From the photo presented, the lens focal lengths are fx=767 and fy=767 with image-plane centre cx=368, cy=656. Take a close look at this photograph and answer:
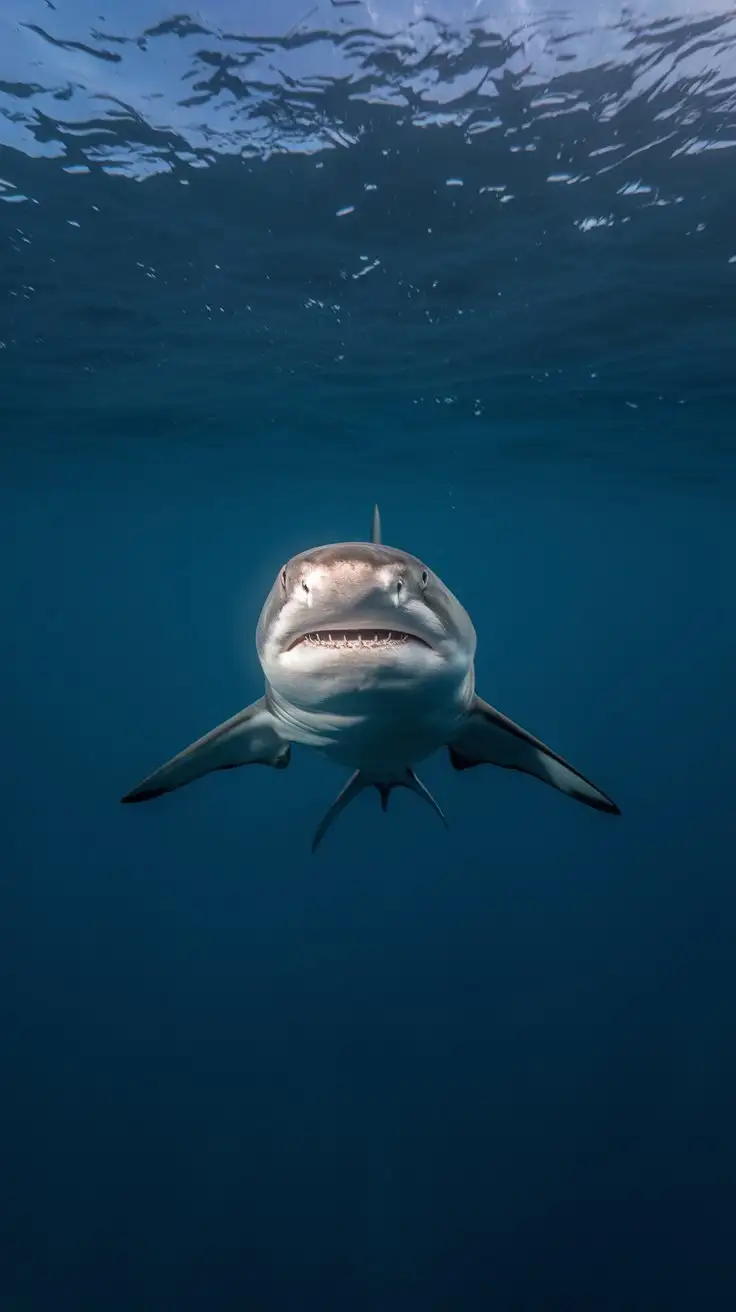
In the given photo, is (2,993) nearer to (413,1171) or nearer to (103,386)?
(413,1171)

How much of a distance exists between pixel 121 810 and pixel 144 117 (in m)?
19.1

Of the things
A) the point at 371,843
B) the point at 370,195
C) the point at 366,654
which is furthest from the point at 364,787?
the point at 371,843

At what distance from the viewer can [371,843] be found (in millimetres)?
20812

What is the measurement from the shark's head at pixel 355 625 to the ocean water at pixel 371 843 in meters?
8.21

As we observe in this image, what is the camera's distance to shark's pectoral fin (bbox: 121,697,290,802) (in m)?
6.04

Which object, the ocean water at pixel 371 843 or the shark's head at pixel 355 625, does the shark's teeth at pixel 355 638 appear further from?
the ocean water at pixel 371 843

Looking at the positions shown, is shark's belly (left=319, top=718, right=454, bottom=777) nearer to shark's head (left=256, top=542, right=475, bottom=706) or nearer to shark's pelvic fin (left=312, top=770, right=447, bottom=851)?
shark's head (left=256, top=542, right=475, bottom=706)

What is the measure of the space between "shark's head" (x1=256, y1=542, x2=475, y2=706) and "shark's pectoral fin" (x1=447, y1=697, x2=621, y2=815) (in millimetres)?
1947

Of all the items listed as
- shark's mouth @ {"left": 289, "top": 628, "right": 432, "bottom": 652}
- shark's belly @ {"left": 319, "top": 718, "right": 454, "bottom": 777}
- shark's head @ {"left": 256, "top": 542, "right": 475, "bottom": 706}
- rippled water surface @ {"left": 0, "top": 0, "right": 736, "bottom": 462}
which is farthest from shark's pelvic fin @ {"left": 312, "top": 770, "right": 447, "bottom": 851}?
rippled water surface @ {"left": 0, "top": 0, "right": 736, "bottom": 462}

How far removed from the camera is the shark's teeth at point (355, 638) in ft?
11.1

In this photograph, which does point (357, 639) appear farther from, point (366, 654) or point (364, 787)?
point (364, 787)

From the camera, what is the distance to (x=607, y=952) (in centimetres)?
1516

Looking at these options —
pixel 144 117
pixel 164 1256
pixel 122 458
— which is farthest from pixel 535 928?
pixel 122 458

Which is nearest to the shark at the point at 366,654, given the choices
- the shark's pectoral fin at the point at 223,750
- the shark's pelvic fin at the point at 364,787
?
the shark's pectoral fin at the point at 223,750
